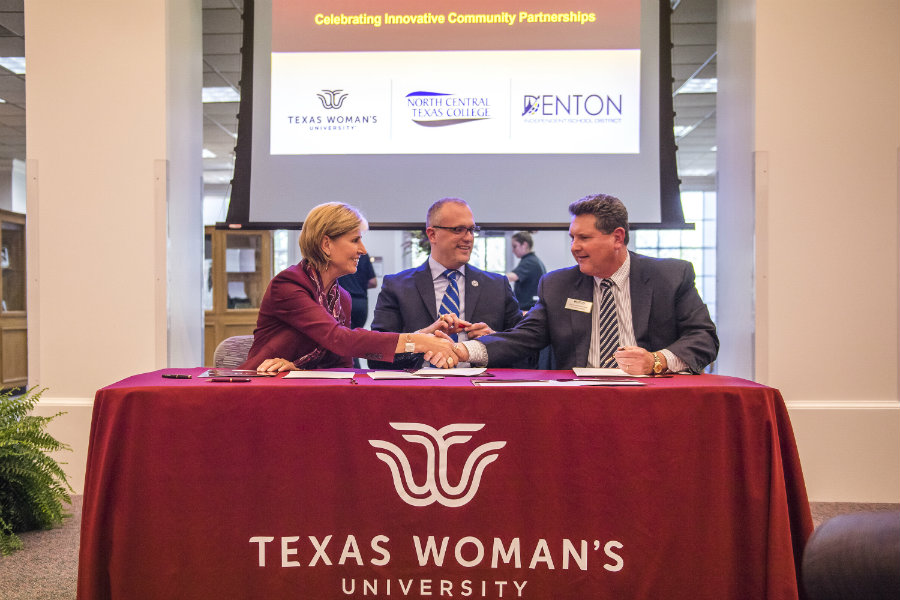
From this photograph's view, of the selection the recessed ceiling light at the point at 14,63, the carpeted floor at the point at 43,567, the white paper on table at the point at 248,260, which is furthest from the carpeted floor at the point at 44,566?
the recessed ceiling light at the point at 14,63

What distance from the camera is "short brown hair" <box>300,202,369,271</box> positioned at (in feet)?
8.18

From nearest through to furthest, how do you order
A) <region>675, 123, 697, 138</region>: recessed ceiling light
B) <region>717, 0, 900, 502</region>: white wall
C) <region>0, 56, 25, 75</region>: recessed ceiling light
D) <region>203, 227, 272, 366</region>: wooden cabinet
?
1. <region>717, 0, 900, 502</region>: white wall
2. <region>0, 56, 25, 75</region>: recessed ceiling light
3. <region>203, 227, 272, 366</region>: wooden cabinet
4. <region>675, 123, 697, 138</region>: recessed ceiling light

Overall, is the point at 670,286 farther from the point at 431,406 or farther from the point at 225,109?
the point at 225,109

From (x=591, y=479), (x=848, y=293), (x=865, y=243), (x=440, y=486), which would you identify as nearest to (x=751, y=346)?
(x=848, y=293)

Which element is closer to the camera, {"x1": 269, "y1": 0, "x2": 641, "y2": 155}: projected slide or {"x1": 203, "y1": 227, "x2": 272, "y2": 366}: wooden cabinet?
{"x1": 269, "y1": 0, "x2": 641, "y2": 155}: projected slide

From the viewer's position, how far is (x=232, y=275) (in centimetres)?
837

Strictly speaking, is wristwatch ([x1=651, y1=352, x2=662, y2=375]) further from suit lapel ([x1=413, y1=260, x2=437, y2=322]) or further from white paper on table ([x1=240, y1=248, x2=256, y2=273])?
white paper on table ([x1=240, y1=248, x2=256, y2=273])

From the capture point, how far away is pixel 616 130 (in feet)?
11.2

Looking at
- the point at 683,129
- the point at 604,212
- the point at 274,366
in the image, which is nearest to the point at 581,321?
the point at 604,212

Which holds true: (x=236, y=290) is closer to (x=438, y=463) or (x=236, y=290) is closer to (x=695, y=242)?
(x=438, y=463)

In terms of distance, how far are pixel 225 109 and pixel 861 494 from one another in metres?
8.54

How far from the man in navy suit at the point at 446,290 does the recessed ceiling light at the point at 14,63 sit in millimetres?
6276

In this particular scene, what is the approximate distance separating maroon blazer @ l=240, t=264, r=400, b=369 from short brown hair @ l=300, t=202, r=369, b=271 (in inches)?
3.1

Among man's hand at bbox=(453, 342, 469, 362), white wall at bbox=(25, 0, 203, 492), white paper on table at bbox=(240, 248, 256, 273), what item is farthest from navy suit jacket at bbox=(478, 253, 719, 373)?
white paper on table at bbox=(240, 248, 256, 273)
